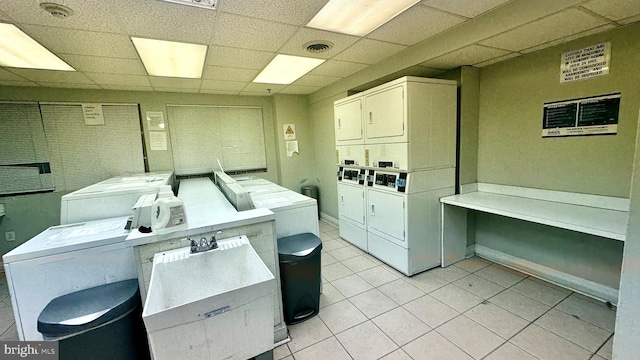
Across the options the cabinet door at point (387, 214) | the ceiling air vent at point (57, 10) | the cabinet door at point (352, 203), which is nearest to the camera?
the ceiling air vent at point (57, 10)

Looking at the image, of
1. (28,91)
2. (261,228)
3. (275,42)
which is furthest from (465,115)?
(28,91)

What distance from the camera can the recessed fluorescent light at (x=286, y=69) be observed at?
9.65ft

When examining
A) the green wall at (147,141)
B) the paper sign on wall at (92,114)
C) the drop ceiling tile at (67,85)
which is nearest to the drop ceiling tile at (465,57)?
the green wall at (147,141)

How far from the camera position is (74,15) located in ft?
5.81

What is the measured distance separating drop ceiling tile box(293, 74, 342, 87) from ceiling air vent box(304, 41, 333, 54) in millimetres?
967

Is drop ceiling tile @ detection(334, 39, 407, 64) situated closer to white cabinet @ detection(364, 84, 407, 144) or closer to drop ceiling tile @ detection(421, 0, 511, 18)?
white cabinet @ detection(364, 84, 407, 144)

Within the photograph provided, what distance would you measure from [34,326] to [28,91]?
355 cm

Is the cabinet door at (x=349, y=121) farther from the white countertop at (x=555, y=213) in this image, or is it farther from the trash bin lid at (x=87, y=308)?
the trash bin lid at (x=87, y=308)

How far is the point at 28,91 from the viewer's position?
3.49 metres

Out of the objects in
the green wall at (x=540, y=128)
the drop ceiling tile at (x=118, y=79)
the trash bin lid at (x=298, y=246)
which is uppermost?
the drop ceiling tile at (x=118, y=79)

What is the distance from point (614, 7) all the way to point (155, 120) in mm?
5170

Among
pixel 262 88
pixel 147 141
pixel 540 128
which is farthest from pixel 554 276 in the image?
pixel 147 141

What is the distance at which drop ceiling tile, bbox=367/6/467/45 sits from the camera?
1980mm

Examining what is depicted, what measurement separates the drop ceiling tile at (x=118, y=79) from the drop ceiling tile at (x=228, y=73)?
32.3 inches
